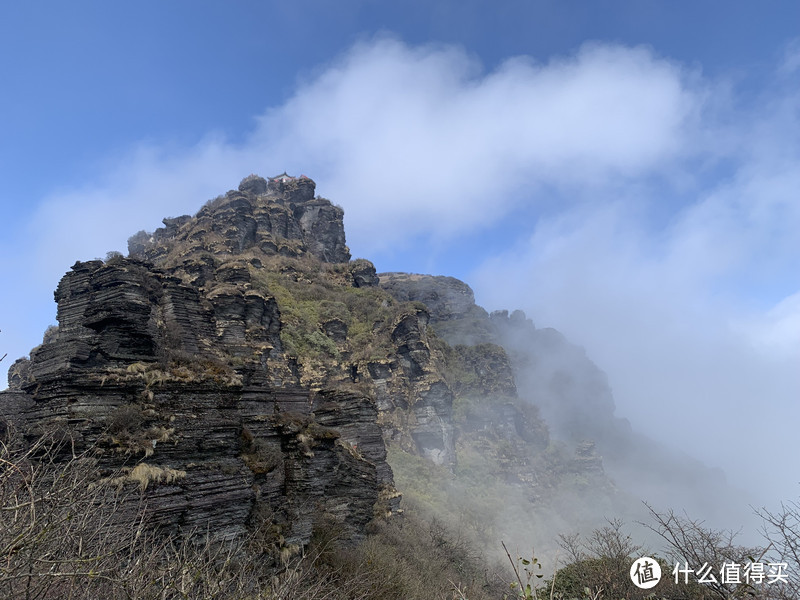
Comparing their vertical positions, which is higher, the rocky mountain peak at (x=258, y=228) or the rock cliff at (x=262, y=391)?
the rocky mountain peak at (x=258, y=228)

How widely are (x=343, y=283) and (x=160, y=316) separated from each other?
1543 inches

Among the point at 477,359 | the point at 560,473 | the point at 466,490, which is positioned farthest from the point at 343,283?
the point at 560,473

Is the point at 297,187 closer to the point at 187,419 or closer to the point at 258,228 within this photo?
the point at 258,228

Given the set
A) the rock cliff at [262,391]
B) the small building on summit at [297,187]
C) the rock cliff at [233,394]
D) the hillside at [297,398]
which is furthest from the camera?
the small building on summit at [297,187]

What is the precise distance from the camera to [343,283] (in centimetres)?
6047

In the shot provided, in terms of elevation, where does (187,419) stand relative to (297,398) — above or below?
below

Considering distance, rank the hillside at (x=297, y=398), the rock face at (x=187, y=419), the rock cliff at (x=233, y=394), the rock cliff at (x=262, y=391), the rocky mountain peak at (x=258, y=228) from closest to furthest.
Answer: the rock face at (x=187, y=419), the rock cliff at (x=233, y=394), the rock cliff at (x=262, y=391), the hillside at (x=297, y=398), the rocky mountain peak at (x=258, y=228)

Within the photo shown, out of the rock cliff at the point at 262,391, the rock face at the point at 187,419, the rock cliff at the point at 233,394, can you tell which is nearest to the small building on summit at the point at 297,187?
the rock cliff at the point at 262,391

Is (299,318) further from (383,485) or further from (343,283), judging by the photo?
(383,485)

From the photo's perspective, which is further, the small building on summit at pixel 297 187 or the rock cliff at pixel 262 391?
the small building on summit at pixel 297 187

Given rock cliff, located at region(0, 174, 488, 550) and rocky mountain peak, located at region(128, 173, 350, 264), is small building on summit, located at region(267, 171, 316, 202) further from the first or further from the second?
rock cliff, located at region(0, 174, 488, 550)

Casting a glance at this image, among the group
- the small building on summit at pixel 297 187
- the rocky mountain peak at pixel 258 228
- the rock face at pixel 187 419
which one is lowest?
the rock face at pixel 187 419

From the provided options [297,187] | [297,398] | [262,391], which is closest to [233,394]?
[262,391]

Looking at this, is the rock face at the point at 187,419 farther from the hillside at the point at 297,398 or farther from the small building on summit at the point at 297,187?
the small building on summit at the point at 297,187
